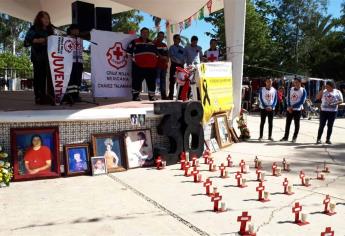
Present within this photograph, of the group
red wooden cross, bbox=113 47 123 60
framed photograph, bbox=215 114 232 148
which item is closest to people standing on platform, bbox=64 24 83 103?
red wooden cross, bbox=113 47 123 60

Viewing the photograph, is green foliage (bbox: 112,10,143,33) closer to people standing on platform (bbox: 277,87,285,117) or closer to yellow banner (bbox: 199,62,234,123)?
people standing on platform (bbox: 277,87,285,117)

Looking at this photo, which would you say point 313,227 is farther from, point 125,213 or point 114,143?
point 114,143

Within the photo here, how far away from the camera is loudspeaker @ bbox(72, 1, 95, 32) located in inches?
601

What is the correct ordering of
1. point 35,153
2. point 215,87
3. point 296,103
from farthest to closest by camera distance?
point 296,103
point 215,87
point 35,153

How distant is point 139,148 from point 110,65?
213cm

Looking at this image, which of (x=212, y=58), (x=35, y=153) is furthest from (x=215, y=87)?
→ (x=35, y=153)

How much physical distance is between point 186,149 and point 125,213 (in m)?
3.59

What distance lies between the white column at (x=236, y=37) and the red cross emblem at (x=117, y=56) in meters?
3.20

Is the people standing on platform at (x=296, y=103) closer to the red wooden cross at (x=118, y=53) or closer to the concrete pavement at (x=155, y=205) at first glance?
the concrete pavement at (x=155, y=205)

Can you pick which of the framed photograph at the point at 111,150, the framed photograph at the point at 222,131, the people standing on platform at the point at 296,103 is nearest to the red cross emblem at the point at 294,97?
the people standing on platform at the point at 296,103

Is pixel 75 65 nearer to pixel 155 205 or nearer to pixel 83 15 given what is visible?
pixel 155 205

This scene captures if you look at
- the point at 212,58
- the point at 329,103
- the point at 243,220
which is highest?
the point at 212,58

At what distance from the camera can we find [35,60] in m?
8.39

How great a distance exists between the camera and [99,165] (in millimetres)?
7547
